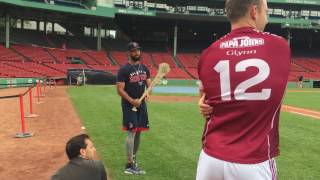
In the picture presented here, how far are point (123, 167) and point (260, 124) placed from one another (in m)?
6.06

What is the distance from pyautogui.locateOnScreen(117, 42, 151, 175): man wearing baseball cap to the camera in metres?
7.91

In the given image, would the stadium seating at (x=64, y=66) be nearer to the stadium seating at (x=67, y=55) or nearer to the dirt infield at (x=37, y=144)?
the stadium seating at (x=67, y=55)

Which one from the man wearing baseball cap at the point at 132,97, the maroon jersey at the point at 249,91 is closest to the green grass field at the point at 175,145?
the man wearing baseball cap at the point at 132,97

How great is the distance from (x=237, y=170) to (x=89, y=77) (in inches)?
1621

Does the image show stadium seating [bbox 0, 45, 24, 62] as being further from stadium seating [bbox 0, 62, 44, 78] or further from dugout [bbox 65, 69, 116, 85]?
dugout [bbox 65, 69, 116, 85]

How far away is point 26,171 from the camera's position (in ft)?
27.3

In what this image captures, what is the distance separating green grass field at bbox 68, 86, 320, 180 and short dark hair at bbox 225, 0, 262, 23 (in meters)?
5.25

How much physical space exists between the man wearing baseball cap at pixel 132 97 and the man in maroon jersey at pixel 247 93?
5.05 m

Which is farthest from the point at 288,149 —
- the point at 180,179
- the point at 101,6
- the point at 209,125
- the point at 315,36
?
the point at 315,36

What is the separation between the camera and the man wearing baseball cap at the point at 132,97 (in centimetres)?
791

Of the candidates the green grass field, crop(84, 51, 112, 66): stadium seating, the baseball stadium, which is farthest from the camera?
crop(84, 51, 112, 66): stadium seating

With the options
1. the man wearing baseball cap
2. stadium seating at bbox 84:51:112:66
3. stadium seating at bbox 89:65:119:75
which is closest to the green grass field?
the man wearing baseball cap

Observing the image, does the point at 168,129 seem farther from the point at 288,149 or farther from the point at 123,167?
the point at 123,167

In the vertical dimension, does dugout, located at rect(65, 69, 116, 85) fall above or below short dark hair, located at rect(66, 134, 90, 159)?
below
